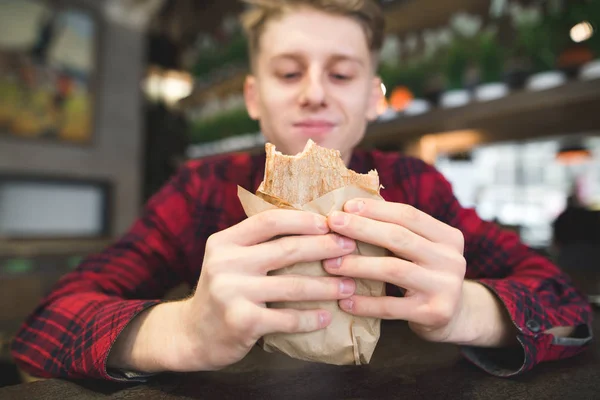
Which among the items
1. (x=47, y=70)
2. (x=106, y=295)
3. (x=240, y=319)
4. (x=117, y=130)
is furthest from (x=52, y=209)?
(x=240, y=319)

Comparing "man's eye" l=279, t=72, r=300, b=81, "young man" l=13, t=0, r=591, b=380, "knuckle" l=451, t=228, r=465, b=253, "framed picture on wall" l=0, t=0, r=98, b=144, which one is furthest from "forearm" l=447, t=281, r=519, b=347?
"framed picture on wall" l=0, t=0, r=98, b=144

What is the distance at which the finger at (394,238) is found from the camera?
0.42 meters

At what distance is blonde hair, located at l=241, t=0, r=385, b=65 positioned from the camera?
762 mm

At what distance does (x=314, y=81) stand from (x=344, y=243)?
34cm

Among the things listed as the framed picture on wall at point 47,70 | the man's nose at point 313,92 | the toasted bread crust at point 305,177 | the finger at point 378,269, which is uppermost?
the framed picture on wall at point 47,70

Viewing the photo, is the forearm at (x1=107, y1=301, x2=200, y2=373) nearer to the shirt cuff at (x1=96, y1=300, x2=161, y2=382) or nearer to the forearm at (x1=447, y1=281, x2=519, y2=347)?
the shirt cuff at (x1=96, y1=300, x2=161, y2=382)

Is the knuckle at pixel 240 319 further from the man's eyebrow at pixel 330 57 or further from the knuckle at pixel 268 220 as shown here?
the man's eyebrow at pixel 330 57

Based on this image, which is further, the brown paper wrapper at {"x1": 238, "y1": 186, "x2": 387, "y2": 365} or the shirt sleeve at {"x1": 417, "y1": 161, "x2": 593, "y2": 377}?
the shirt sleeve at {"x1": 417, "y1": 161, "x2": 593, "y2": 377}

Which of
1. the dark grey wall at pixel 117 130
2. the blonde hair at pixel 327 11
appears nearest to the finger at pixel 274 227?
the blonde hair at pixel 327 11

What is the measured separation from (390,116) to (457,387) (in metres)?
1.48

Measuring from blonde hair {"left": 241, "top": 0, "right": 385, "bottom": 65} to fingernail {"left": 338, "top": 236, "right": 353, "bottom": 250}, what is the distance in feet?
1.67

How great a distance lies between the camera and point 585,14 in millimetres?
1386

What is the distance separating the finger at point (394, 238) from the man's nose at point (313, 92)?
29cm

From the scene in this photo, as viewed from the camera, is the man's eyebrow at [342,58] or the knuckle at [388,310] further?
the man's eyebrow at [342,58]
